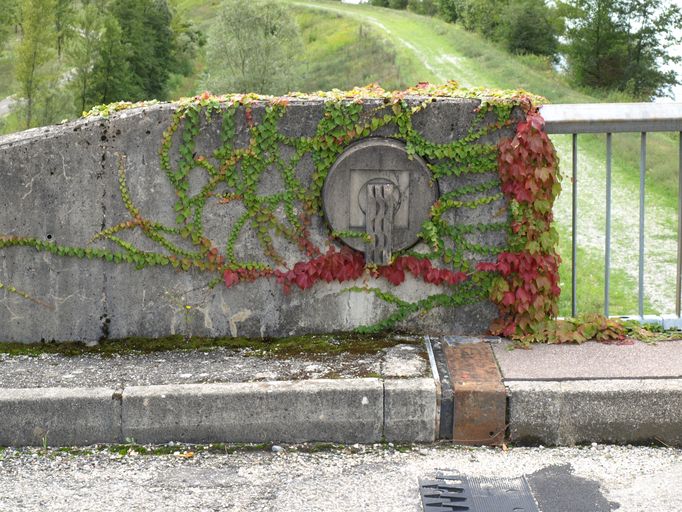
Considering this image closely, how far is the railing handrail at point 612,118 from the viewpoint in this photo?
589cm

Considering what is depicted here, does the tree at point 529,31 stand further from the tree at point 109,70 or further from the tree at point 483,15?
the tree at point 109,70

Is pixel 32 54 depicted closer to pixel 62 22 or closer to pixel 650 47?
pixel 62 22

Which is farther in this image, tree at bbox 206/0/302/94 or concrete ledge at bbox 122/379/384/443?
tree at bbox 206/0/302/94

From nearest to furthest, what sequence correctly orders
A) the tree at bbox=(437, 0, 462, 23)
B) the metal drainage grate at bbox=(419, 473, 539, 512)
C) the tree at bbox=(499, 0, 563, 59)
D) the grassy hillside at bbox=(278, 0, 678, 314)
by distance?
the metal drainage grate at bbox=(419, 473, 539, 512)
the grassy hillside at bbox=(278, 0, 678, 314)
the tree at bbox=(499, 0, 563, 59)
the tree at bbox=(437, 0, 462, 23)

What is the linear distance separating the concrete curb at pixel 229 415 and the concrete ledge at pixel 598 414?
1.68 feet

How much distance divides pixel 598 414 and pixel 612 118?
1.89 meters

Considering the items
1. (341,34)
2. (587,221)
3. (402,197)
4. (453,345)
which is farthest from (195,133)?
(341,34)

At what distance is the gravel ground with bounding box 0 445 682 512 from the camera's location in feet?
14.9

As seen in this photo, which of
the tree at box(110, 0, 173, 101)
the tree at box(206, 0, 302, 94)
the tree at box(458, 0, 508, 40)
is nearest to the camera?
the tree at box(206, 0, 302, 94)

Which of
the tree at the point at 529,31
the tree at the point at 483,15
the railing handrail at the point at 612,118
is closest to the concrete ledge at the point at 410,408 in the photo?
the railing handrail at the point at 612,118

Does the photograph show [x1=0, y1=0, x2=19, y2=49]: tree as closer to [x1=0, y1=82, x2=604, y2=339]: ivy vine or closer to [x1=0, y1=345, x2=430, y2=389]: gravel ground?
[x1=0, y1=82, x2=604, y2=339]: ivy vine

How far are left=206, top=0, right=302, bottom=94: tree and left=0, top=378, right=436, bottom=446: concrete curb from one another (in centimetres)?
4582

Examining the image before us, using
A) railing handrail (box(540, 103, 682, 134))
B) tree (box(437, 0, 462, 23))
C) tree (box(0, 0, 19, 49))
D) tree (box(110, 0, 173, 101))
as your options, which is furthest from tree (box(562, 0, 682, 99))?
railing handrail (box(540, 103, 682, 134))

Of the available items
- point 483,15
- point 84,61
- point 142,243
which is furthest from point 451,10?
point 142,243
